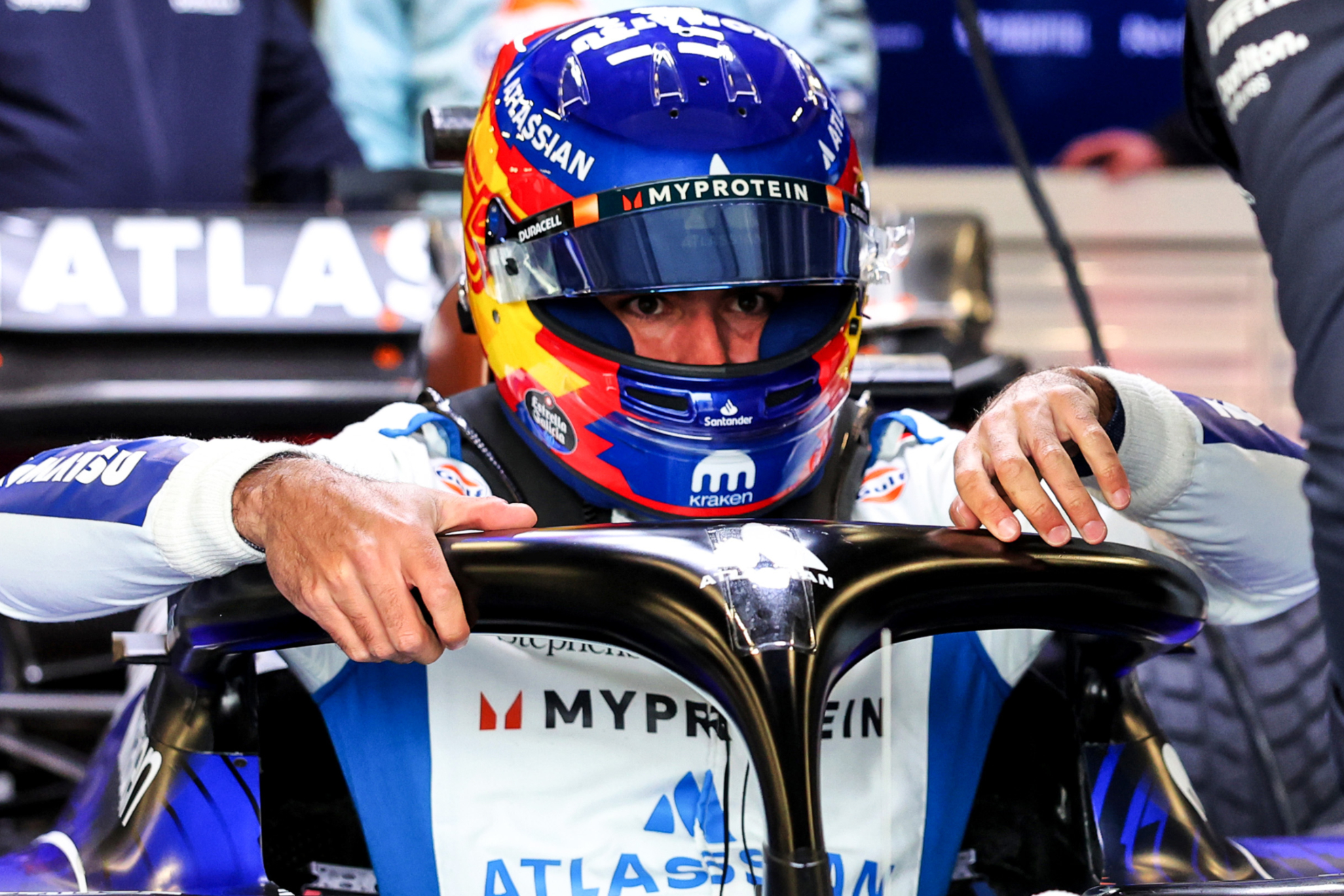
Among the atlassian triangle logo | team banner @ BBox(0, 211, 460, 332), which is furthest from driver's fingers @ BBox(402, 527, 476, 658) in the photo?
team banner @ BBox(0, 211, 460, 332)

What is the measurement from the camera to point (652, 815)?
120 centimetres

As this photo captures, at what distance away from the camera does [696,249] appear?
1.28 meters

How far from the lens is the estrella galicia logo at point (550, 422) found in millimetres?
1384

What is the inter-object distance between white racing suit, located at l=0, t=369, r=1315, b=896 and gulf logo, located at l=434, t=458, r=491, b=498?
0.12 metres

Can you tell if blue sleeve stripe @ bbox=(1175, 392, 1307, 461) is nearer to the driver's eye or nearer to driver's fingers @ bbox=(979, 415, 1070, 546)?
driver's fingers @ bbox=(979, 415, 1070, 546)

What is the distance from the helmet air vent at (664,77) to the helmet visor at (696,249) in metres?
0.12

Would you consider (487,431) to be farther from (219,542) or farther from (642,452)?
(219,542)

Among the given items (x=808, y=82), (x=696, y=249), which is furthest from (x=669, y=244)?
(x=808, y=82)

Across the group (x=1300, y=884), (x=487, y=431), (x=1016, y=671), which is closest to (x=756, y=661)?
(x=1300, y=884)

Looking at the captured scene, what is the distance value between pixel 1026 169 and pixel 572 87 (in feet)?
2.55

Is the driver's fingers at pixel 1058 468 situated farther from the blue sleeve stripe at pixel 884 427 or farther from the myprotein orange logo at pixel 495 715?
the myprotein orange logo at pixel 495 715

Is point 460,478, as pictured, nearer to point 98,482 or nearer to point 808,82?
point 98,482

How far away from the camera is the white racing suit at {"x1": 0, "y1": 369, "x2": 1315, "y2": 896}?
1.17m

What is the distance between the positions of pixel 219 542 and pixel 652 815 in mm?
418
